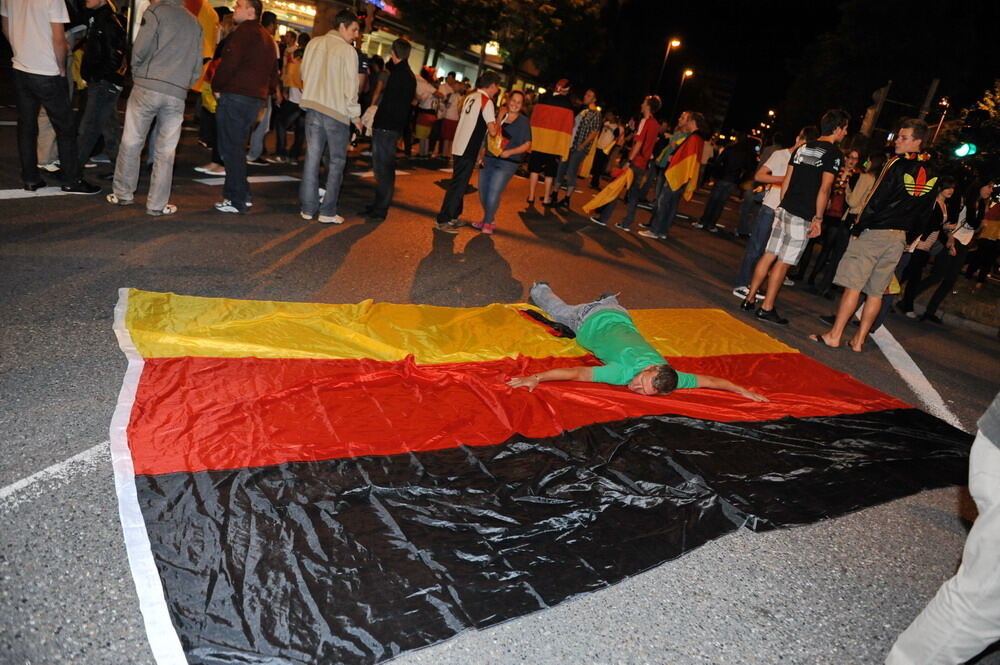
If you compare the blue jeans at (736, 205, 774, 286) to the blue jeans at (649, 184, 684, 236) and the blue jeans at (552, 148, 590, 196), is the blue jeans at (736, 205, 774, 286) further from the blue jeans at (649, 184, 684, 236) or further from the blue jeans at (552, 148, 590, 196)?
the blue jeans at (552, 148, 590, 196)

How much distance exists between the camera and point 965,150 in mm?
9984

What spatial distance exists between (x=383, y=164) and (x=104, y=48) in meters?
3.24

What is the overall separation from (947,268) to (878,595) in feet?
28.9

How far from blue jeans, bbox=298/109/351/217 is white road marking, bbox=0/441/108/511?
4.77 metres

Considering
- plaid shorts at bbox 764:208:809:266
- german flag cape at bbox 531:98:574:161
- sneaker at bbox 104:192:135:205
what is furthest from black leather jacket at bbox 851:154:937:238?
sneaker at bbox 104:192:135:205

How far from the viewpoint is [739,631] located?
270 cm

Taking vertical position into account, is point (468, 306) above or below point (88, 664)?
above

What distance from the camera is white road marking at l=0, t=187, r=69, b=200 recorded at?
6035 mm

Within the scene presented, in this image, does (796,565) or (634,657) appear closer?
(634,657)

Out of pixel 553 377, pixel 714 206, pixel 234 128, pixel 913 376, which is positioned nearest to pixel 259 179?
pixel 234 128

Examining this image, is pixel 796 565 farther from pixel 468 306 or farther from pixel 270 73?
pixel 270 73

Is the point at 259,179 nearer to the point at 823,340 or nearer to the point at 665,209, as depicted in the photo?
the point at 665,209

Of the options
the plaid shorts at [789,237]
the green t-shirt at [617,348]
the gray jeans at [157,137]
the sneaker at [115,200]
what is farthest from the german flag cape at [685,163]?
the sneaker at [115,200]

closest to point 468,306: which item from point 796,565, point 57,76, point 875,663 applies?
point 796,565
